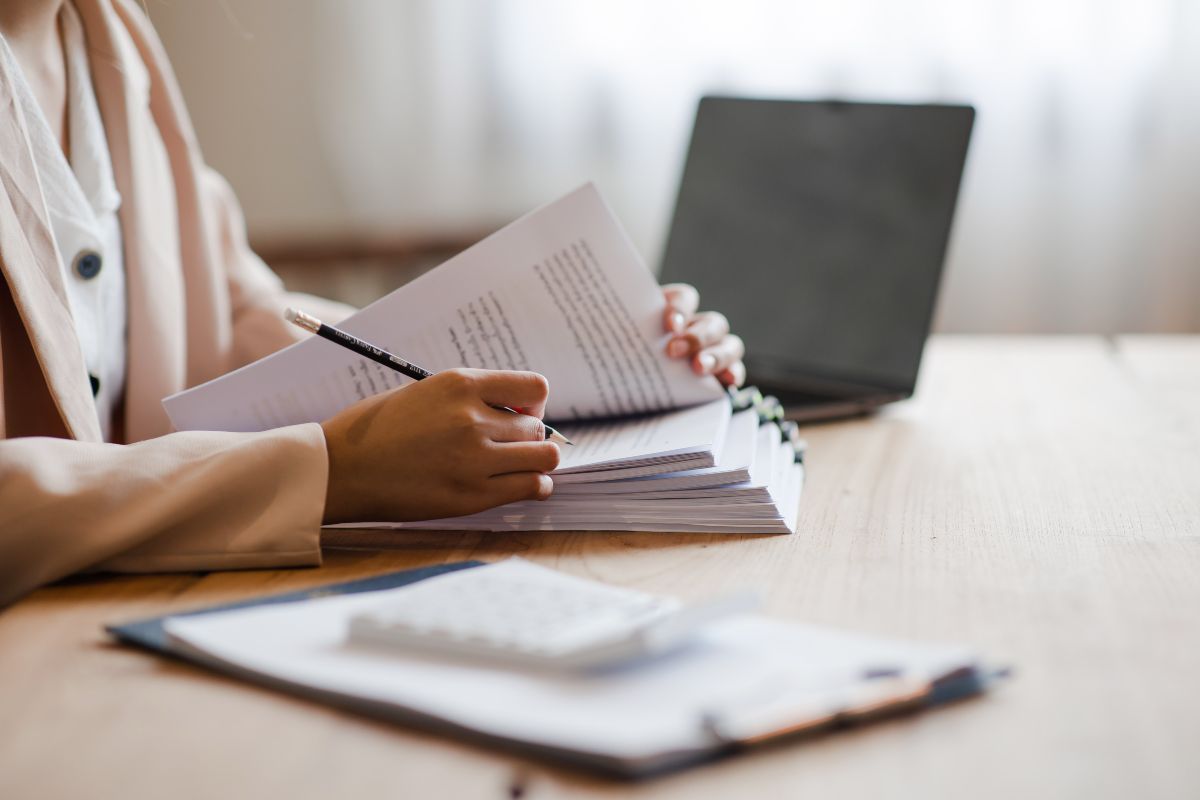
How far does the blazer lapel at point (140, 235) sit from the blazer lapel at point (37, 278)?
18cm

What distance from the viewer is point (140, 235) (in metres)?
0.98

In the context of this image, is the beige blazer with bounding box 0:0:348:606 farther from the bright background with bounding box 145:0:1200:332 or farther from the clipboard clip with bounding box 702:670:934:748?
the bright background with bounding box 145:0:1200:332

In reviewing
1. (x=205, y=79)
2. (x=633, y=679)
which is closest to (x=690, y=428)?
(x=633, y=679)

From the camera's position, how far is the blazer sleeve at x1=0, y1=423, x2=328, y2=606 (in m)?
0.60

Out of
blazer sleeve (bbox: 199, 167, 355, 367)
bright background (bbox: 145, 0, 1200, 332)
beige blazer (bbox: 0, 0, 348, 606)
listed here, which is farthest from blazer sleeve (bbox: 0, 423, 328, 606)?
bright background (bbox: 145, 0, 1200, 332)

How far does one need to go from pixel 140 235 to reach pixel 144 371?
0.39ft

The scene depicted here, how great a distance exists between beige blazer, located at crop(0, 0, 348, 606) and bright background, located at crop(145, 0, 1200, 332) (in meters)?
1.11

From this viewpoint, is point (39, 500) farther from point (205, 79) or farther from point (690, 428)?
point (205, 79)

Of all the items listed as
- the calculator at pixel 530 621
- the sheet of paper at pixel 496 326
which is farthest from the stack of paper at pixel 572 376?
the calculator at pixel 530 621

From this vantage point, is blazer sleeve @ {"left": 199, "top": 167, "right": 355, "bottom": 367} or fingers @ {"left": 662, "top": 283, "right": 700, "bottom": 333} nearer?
fingers @ {"left": 662, "top": 283, "right": 700, "bottom": 333}

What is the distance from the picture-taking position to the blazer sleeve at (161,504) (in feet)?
1.98

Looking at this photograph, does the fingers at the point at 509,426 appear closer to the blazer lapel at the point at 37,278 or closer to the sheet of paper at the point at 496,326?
the sheet of paper at the point at 496,326

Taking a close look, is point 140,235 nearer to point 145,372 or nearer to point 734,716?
point 145,372

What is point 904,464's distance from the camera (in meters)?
0.87
